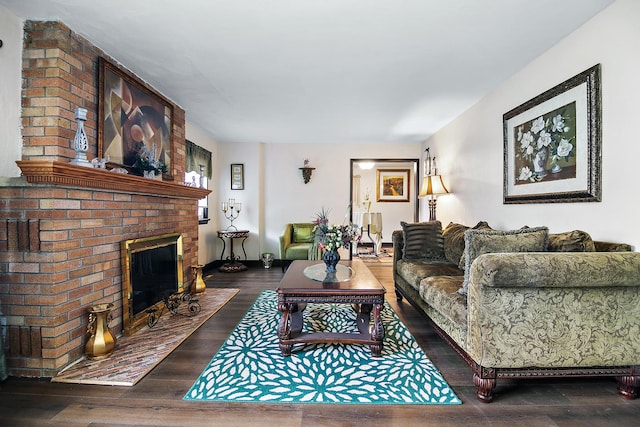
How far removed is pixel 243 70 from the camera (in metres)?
2.73

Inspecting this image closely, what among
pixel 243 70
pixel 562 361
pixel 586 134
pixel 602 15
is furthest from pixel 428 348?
pixel 243 70

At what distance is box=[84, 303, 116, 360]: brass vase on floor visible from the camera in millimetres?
2045

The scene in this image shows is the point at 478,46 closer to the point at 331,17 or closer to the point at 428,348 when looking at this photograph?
the point at 331,17

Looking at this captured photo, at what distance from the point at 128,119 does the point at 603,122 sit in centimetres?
379

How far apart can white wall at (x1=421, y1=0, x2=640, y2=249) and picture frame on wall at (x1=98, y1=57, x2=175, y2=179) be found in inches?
145

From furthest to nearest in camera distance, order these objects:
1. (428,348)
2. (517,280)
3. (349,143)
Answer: (349,143) → (428,348) → (517,280)

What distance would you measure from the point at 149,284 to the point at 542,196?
3.64m

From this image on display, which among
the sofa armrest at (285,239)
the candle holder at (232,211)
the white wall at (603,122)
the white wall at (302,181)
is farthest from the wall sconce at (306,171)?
the white wall at (603,122)

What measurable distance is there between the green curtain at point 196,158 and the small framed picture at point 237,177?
504 mm

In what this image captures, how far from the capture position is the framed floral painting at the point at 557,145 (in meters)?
2.03

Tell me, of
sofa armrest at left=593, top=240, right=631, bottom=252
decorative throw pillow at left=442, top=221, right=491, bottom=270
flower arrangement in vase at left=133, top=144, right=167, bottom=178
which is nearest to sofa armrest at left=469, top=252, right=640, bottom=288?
sofa armrest at left=593, top=240, right=631, bottom=252

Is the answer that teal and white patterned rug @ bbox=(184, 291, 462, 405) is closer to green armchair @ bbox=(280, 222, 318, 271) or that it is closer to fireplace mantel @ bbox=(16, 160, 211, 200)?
fireplace mantel @ bbox=(16, 160, 211, 200)

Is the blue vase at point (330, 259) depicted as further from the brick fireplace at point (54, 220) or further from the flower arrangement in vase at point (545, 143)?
the flower arrangement in vase at point (545, 143)

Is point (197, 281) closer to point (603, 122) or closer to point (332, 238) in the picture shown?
point (332, 238)
